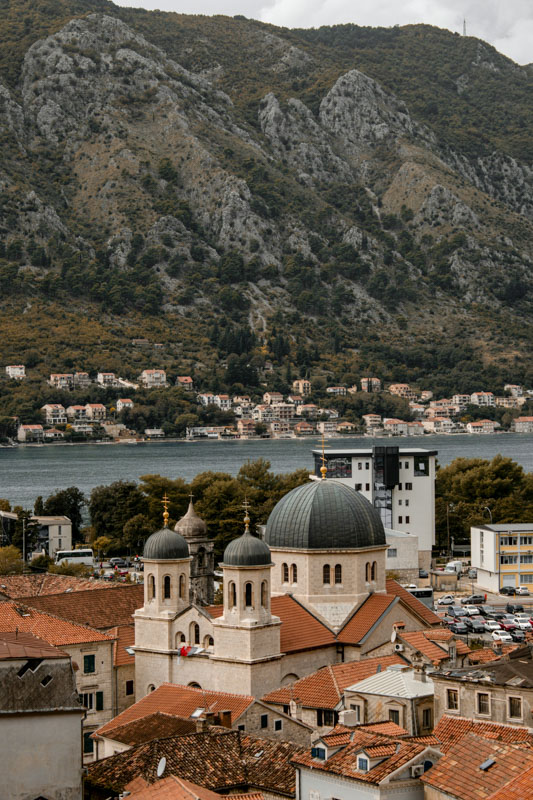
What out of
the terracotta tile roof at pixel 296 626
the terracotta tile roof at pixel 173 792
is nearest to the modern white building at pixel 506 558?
the terracotta tile roof at pixel 296 626

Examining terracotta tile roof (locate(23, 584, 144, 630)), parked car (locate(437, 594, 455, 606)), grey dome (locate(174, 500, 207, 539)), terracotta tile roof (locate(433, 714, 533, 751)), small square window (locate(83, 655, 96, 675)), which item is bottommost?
parked car (locate(437, 594, 455, 606))

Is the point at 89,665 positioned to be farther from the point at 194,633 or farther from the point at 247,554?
the point at 247,554

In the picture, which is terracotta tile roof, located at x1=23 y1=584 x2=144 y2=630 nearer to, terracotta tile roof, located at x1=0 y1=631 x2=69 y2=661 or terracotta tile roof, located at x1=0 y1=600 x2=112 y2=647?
terracotta tile roof, located at x1=0 y1=600 x2=112 y2=647

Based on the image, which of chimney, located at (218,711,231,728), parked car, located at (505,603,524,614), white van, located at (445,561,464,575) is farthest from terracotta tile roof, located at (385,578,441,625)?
white van, located at (445,561,464,575)

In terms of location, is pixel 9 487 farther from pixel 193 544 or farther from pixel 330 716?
pixel 330 716

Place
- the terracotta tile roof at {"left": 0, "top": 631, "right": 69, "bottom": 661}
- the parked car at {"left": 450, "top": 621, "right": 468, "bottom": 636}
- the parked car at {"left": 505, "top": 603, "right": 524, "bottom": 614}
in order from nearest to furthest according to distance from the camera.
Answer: the terracotta tile roof at {"left": 0, "top": 631, "right": 69, "bottom": 661} → the parked car at {"left": 450, "top": 621, "right": 468, "bottom": 636} → the parked car at {"left": 505, "top": 603, "right": 524, "bottom": 614}

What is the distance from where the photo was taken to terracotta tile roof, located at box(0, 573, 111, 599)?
5009 centimetres

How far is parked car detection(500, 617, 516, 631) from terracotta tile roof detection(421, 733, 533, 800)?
3163cm

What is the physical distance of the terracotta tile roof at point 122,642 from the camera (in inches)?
1665

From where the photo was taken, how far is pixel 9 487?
155 m

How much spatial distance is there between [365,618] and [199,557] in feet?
35.0

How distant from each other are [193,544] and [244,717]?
15189 mm

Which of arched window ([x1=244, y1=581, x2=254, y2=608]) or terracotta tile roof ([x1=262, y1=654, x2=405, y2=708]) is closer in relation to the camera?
terracotta tile roof ([x1=262, y1=654, x2=405, y2=708])

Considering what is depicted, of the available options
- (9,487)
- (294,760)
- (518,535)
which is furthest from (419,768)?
(9,487)
